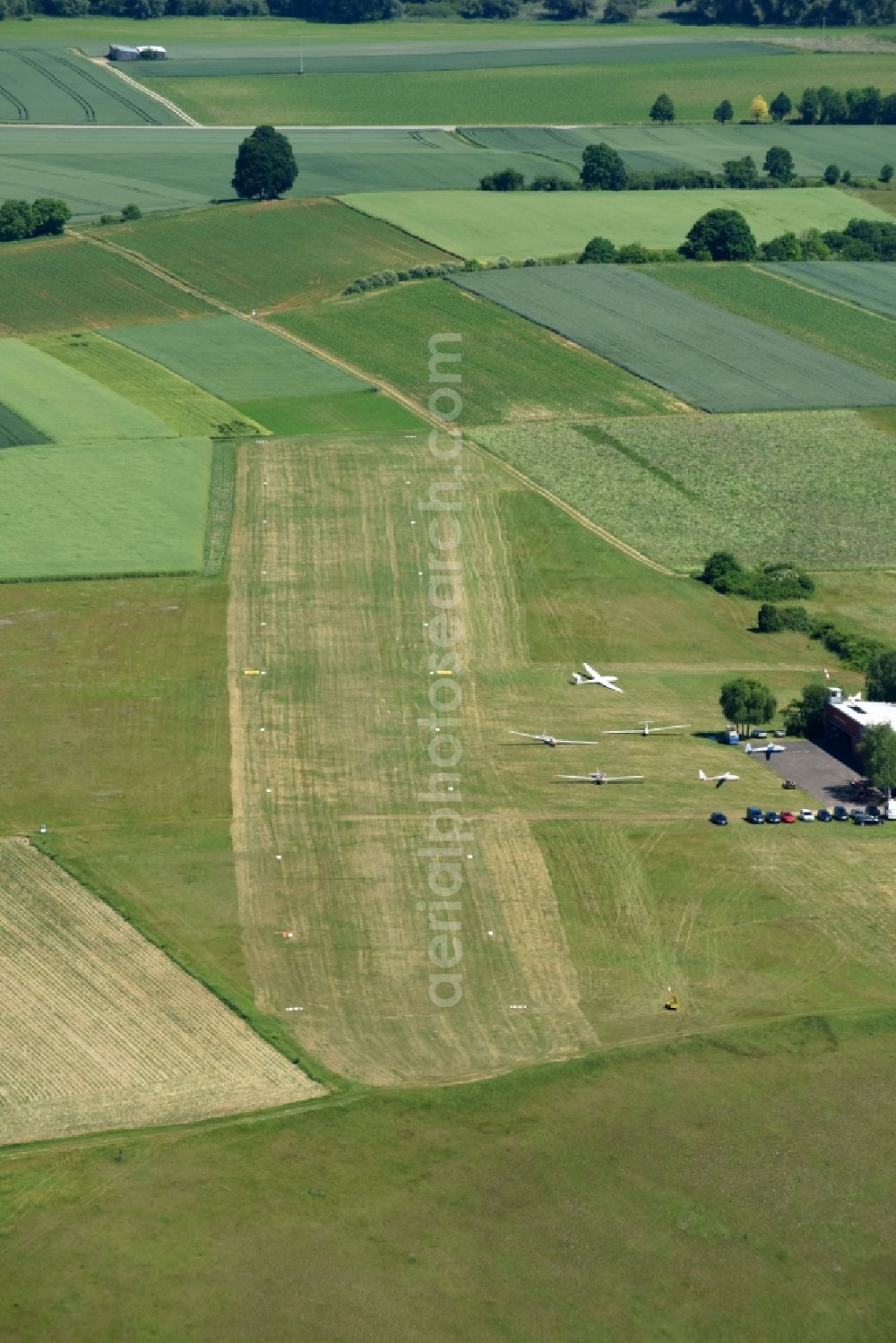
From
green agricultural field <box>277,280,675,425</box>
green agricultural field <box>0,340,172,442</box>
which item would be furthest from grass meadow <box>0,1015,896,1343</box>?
green agricultural field <box>277,280,675,425</box>

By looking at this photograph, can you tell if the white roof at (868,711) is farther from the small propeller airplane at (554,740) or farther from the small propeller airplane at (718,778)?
the small propeller airplane at (554,740)

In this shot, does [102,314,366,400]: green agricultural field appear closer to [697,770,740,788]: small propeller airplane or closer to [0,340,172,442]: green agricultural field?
[0,340,172,442]: green agricultural field

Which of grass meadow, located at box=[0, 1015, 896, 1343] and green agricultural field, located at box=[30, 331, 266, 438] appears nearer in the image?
grass meadow, located at box=[0, 1015, 896, 1343]

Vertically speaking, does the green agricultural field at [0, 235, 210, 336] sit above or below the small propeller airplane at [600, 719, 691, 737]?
above

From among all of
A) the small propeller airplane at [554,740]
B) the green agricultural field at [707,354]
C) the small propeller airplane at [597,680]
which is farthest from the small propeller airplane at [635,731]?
the green agricultural field at [707,354]

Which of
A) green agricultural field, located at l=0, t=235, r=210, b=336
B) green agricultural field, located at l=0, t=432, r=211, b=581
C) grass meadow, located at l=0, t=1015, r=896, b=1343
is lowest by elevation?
grass meadow, located at l=0, t=1015, r=896, b=1343

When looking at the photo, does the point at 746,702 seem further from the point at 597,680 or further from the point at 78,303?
the point at 78,303

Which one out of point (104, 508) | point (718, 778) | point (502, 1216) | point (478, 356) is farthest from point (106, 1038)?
point (478, 356)

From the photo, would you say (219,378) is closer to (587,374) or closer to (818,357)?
(587,374)
